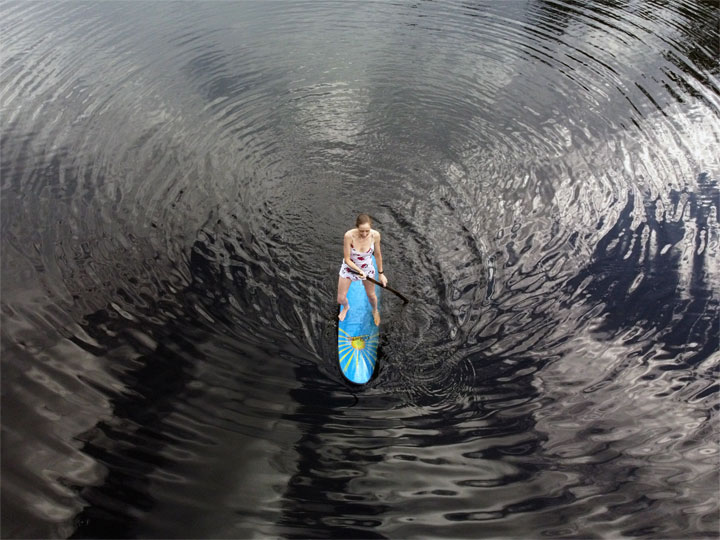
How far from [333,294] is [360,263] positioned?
1090 mm

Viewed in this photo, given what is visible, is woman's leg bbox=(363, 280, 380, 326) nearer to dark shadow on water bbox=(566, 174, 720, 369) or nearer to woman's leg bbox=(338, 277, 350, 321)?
woman's leg bbox=(338, 277, 350, 321)

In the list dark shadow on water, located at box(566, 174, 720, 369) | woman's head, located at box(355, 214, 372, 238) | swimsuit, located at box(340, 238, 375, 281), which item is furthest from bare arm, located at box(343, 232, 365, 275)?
dark shadow on water, located at box(566, 174, 720, 369)

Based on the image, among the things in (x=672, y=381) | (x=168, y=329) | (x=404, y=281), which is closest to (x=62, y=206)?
(x=168, y=329)

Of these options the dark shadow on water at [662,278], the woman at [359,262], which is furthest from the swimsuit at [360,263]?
the dark shadow on water at [662,278]

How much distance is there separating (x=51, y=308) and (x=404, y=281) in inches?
278

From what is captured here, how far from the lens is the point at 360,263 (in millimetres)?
9250

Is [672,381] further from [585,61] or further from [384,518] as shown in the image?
[585,61]

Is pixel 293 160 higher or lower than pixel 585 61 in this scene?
lower

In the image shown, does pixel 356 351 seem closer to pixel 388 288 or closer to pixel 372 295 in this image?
pixel 372 295

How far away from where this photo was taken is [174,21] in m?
20.9

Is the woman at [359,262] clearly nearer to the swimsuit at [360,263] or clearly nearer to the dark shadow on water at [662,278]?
the swimsuit at [360,263]

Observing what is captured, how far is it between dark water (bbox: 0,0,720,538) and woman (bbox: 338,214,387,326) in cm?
48

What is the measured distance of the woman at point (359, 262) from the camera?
900 cm

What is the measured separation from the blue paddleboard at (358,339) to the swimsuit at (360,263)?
1.68 ft
